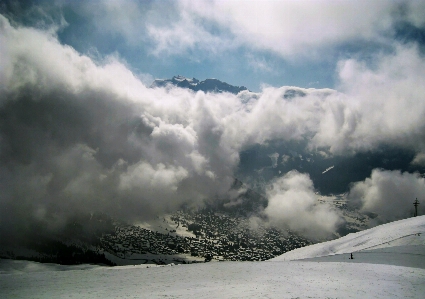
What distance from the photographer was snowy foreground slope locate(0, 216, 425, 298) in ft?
95.5

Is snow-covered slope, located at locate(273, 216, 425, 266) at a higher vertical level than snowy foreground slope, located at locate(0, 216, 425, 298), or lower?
higher

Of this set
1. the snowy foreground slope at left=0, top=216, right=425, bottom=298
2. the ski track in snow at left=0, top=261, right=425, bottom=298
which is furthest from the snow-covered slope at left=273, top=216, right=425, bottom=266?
the ski track in snow at left=0, top=261, right=425, bottom=298

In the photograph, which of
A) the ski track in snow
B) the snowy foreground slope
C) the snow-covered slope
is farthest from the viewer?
the snow-covered slope

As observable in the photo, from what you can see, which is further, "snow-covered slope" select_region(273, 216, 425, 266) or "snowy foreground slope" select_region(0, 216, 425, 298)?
"snow-covered slope" select_region(273, 216, 425, 266)

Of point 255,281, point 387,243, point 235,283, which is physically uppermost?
point 387,243

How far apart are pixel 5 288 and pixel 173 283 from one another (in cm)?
2183

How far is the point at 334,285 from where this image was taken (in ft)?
102

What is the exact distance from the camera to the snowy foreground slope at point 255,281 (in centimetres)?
2909

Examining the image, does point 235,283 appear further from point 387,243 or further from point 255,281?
point 387,243

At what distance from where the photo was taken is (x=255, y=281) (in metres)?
35.2

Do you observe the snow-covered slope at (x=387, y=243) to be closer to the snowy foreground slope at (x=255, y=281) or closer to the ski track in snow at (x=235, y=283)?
the snowy foreground slope at (x=255, y=281)

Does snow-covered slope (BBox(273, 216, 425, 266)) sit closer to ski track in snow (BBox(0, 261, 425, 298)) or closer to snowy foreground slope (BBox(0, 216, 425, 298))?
snowy foreground slope (BBox(0, 216, 425, 298))

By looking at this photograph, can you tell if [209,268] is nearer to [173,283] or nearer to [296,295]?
[173,283]

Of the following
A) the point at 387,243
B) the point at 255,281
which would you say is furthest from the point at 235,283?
the point at 387,243
